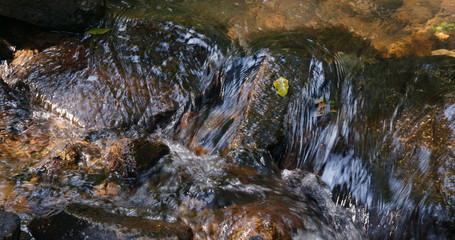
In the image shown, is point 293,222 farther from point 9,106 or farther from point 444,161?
point 9,106

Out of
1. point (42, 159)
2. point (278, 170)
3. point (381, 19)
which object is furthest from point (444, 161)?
point (42, 159)

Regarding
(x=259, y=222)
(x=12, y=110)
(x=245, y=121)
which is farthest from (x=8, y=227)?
(x=12, y=110)

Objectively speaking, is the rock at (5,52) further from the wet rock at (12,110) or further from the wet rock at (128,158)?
the wet rock at (128,158)

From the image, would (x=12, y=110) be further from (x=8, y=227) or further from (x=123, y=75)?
(x=8, y=227)

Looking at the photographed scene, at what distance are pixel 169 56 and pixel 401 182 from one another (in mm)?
3614

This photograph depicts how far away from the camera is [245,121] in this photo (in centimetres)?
431

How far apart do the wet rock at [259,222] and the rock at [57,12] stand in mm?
4094

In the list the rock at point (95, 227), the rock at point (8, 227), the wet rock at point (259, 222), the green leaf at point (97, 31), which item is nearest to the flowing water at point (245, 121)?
the wet rock at point (259, 222)

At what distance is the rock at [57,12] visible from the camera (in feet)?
16.4

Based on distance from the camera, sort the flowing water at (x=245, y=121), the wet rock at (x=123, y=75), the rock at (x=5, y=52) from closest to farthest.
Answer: the flowing water at (x=245, y=121)
the wet rock at (x=123, y=75)
the rock at (x=5, y=52)

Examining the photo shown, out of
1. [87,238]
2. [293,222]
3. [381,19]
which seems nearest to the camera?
[87,238]

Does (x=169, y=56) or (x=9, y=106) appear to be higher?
(x=169, y=56)

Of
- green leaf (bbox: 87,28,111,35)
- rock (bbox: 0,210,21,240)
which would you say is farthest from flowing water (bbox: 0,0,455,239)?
rock (bbox: 0,210,21,240)

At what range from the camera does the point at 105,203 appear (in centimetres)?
346
